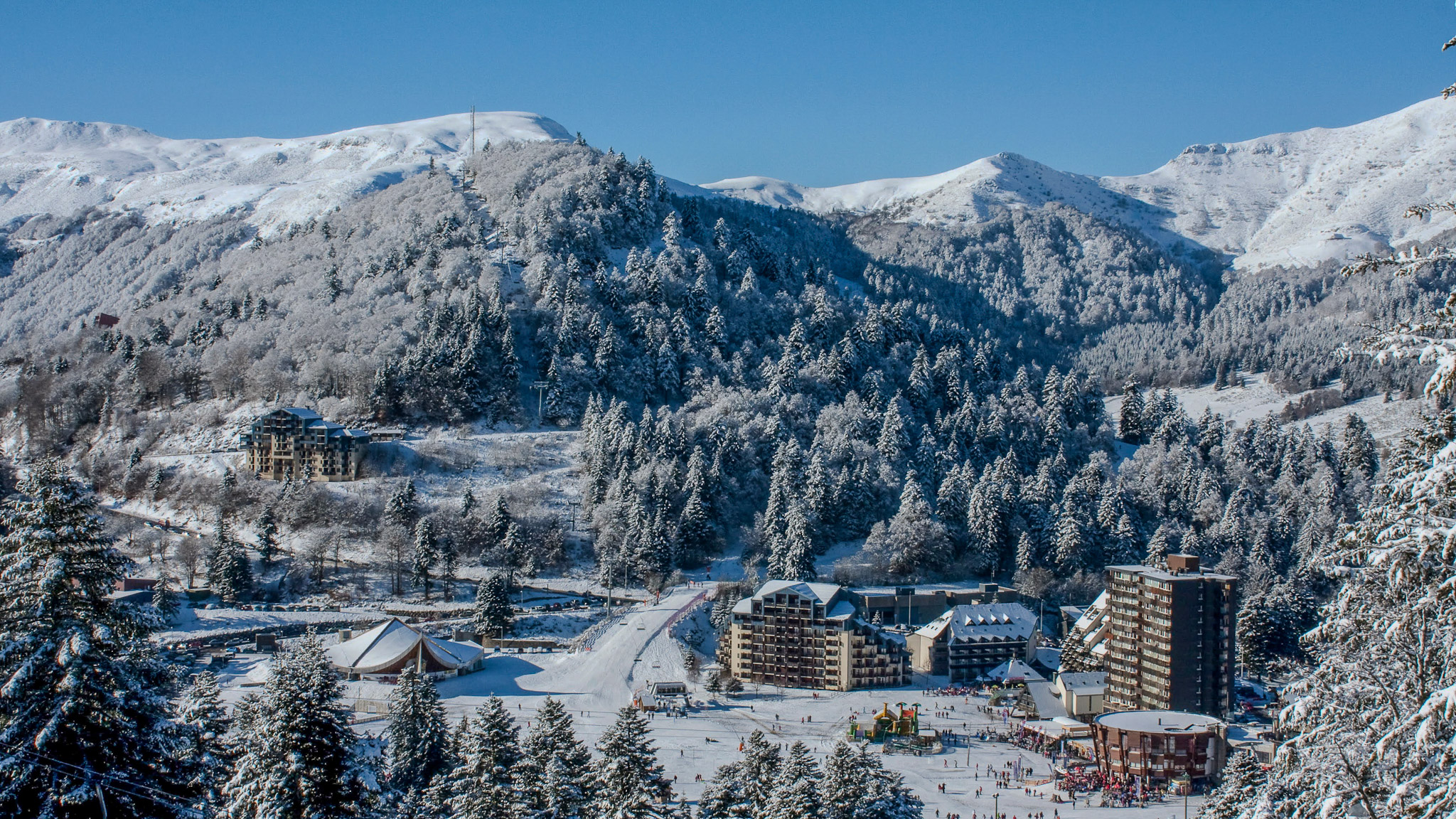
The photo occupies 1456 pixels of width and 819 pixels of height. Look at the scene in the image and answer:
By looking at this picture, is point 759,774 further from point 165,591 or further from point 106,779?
point 165,591

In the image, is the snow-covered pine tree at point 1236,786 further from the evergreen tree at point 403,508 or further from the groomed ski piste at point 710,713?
the evergreen tree at point 403,508

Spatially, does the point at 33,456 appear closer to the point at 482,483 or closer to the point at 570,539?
the point at 482,483

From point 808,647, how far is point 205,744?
158ft

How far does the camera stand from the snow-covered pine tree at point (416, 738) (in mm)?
36406

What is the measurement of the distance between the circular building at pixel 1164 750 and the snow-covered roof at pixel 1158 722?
31 mm

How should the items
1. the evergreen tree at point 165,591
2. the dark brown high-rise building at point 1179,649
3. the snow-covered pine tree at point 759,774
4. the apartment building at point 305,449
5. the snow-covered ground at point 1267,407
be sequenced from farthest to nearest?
1. the snow-covered ground at point 1267,407
2. the apartment building at point 305,449
3. the evergreen tree at point 165,591
4. the dark brown high-rise building at point 1179,649
5. the snow-covered pine tree at point 759,774

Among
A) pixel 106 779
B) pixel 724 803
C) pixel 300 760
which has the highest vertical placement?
pixel 106 779

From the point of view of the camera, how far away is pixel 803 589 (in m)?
64.1

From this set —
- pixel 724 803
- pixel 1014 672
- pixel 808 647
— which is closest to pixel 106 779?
pixel 724 803

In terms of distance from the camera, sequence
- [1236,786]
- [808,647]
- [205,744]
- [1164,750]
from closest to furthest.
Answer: [205,744] < [1236,786] < [1164,750] < [808,647]

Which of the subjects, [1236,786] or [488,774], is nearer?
[1236,786]

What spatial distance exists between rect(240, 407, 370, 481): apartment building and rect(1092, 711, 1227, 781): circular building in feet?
193

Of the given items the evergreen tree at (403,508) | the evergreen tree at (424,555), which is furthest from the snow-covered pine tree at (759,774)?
the evergreen tree at (403,508)

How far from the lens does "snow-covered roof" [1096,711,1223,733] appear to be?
47906 millimetres
